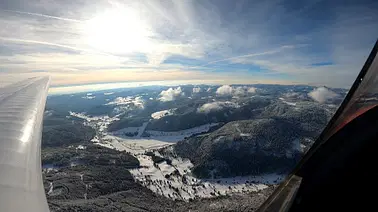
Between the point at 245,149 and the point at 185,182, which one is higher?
the point at 245,149

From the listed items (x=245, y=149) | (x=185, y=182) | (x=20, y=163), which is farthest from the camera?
(x=245, y=149)

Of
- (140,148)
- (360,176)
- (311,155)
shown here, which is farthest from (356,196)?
(140,148)

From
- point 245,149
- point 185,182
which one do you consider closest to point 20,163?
point 185,182

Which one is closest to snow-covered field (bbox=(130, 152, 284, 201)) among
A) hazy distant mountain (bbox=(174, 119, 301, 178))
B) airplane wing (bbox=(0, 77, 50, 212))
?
hazy distant mountain (bbox=(174, 119, 301, 178))

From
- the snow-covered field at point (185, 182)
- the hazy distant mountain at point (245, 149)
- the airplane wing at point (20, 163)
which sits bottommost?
the snow-covered field at point (185, 182)

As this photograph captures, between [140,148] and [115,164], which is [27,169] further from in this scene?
[140,148]

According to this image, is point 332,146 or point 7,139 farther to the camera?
point 7,139

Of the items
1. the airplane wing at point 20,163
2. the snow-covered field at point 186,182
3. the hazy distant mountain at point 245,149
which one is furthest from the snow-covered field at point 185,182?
the airplane wing at point 20,163

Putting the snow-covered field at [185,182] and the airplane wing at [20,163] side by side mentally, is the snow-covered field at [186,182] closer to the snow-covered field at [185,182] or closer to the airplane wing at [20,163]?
the snow-covered field at [185,182]

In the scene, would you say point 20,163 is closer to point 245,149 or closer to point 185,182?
point 185,182

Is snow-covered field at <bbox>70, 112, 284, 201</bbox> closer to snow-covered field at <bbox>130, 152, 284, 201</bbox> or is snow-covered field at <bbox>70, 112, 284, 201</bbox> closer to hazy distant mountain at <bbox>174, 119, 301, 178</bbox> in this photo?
snow-covered field at <bbox>130, 152, 284, 201</bbox>

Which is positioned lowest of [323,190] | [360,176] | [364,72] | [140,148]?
[140,148]
